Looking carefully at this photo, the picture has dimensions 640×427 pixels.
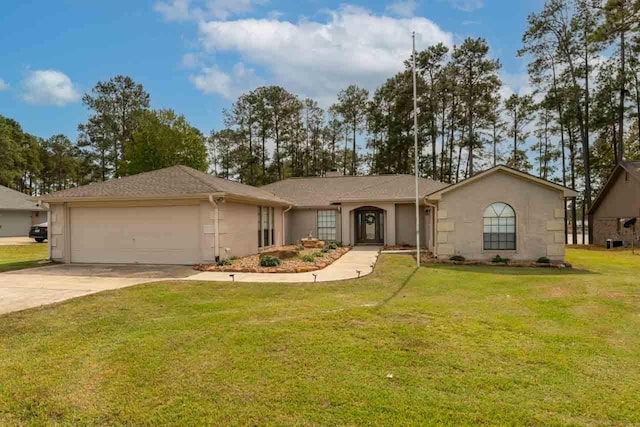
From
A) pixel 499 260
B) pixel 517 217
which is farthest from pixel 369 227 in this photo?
pixel 517 217

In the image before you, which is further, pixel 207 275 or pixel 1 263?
pixel 1 263

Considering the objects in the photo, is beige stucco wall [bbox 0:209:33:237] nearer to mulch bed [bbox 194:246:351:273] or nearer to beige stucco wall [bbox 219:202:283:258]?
beige stucco wall [bbox 219:202:283:258]

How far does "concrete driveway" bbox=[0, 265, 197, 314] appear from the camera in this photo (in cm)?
757

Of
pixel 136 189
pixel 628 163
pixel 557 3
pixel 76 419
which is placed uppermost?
pixel 557 3

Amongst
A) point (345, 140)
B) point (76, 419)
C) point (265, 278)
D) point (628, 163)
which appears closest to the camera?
point (76, 419)

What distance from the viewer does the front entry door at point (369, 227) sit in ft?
70.0

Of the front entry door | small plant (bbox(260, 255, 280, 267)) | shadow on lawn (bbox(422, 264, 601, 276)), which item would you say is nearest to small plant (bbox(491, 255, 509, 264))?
shadow on lawn (bbox(422, 264, 601, 276))

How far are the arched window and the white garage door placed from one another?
10.3 meters

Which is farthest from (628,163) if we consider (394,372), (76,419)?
(76,419)

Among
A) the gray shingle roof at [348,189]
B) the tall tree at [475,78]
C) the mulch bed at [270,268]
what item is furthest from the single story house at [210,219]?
the tall tree at [475,78]

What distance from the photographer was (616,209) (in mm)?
22875

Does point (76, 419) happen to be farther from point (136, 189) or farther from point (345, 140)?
point (345, 140)

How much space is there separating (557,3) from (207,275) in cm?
2836

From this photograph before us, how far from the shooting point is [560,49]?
25.5 m
